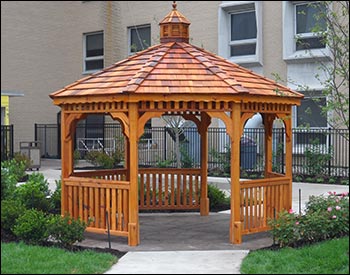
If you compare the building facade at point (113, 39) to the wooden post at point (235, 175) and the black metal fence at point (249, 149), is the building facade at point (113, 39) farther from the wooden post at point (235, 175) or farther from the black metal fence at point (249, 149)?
the wooden post at point (235, 175)

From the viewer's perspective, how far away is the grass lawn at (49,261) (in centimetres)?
777

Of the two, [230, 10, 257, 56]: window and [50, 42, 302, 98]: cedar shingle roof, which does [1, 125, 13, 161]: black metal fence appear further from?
[50, 42, 302, 98]: cedar shingle roof

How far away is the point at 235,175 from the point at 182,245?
142 centimetres

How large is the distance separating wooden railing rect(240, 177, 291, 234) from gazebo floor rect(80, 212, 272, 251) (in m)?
0.22

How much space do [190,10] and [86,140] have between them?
29.0 feet

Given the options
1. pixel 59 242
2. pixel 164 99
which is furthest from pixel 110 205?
pixel 164 99

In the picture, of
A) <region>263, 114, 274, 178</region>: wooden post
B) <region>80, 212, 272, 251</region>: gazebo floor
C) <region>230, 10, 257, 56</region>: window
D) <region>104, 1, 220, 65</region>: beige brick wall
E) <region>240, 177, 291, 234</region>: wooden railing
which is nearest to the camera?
<region>80, 212, 272, 251</region>: gazebo floor

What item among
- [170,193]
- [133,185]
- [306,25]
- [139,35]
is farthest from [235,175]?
[139,35]

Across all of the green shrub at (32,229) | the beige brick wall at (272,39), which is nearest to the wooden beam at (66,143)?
the green shrub at (32,229)

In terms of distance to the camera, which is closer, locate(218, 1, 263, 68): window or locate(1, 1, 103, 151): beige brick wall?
locate(218, 1, 263, 68): window

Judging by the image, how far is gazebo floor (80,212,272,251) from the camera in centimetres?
994

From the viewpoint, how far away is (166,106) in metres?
10.1

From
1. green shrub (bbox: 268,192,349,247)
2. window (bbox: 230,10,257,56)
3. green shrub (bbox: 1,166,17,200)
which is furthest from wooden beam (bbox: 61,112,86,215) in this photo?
window (bbox: 230,10,257,56)

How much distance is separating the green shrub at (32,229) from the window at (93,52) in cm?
2328
